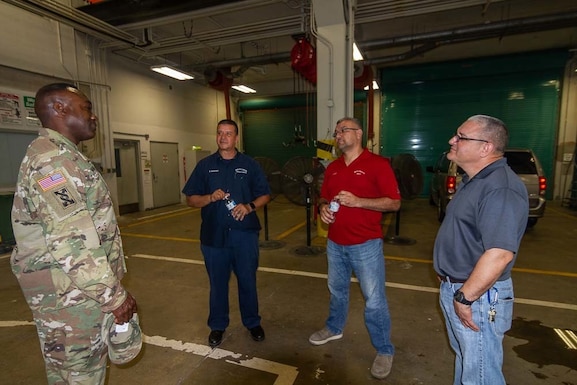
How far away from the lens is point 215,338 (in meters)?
2.47

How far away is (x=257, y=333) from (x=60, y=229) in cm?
183

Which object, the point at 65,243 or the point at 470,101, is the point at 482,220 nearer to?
the point at 65,243

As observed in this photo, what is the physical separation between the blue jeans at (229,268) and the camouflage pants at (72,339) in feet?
3.51

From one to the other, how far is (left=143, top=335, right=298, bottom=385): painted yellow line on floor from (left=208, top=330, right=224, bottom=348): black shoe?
0.14ft

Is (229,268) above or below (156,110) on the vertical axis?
below

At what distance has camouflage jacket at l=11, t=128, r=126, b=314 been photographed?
115 centimetres

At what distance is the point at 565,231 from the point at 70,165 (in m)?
7.80

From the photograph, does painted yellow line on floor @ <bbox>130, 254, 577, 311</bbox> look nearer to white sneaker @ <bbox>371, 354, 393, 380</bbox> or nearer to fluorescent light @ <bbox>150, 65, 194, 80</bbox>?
white sneaker @ <bbox>371, 354, 393, 380</bbox>

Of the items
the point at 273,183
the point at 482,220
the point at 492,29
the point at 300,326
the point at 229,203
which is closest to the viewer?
the point at 482,220

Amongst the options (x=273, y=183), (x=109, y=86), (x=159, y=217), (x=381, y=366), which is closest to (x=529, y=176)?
(x=273, y=183)

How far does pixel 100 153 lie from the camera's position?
7445 millimetres

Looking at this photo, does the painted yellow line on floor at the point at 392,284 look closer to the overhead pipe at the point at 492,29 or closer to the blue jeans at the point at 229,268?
the blue jeans at the point at 229,268

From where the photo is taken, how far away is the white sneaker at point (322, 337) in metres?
2.46

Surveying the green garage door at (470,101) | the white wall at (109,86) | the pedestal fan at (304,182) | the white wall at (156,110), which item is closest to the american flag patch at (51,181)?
the pedestal fan at (304,182)
